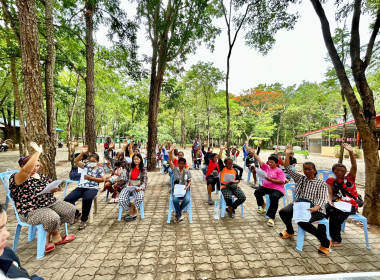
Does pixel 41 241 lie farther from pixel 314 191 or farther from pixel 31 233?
pixel 314 191

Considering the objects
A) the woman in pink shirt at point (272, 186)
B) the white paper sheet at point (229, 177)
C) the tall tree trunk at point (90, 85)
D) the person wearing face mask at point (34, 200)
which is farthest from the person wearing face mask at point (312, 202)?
the tall tree trunk at point (90, 85)

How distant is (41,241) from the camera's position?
2414mm

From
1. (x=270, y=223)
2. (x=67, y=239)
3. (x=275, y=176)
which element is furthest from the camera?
(x=275, y=176)

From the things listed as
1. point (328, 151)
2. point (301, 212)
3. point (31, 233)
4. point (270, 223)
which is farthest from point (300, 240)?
point (328, 151)

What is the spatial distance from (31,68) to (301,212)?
649cm

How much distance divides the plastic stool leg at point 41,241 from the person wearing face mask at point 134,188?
1304 mm

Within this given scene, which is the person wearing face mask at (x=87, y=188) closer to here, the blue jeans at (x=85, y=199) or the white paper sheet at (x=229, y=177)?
the blue jeans at (x=85, y=199)

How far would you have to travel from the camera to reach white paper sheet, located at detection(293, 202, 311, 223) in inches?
105

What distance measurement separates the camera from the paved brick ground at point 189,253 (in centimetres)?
222

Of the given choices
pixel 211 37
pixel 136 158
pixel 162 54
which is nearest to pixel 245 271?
pixel 136 158

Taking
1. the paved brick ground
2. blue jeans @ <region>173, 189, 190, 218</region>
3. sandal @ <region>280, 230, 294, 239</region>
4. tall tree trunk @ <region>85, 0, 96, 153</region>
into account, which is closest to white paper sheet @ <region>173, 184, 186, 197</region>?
blue jeans @ <region>173, 189, 190, 218</region>

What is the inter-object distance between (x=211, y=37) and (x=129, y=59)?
4516 mm

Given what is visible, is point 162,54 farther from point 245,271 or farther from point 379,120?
point 379,120

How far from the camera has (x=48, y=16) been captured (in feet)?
17.9
